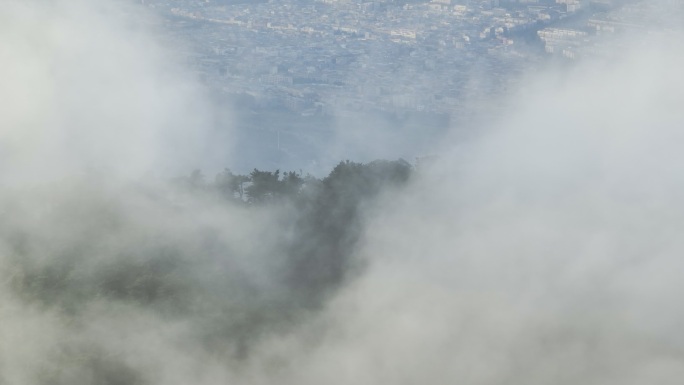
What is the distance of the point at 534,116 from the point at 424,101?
3.89 meters

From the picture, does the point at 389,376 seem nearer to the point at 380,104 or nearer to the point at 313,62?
the point at 380,104

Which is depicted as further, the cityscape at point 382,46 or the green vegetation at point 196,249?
the cityscape at point 382,46

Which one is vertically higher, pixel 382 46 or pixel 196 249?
pixel 382 46

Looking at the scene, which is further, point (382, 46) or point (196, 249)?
point (382, 46)

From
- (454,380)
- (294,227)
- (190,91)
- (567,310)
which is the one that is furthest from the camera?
(190,91)

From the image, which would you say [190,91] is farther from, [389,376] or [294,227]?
[389,376]

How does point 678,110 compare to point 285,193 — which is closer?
point 285,193

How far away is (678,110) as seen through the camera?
1538 cm

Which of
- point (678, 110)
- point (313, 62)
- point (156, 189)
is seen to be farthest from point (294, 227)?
point (313, 62)

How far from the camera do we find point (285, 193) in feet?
44.8

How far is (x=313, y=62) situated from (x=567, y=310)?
14.0 metres

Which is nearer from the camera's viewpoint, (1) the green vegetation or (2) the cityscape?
(1) the green vegetation

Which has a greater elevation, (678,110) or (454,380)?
(678,110)

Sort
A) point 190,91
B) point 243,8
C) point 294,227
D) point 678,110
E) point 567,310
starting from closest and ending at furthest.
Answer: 1. point 567,310
2. point 294,227
3. point 678,110
4. point 190,91
5. point 243,8
